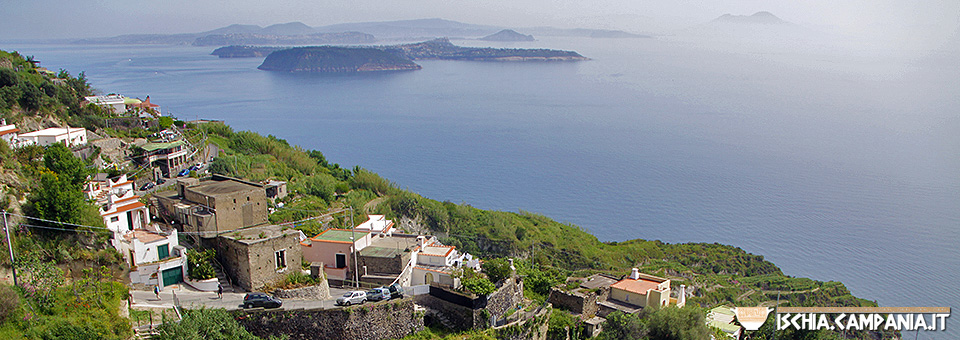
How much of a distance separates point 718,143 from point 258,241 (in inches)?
2750

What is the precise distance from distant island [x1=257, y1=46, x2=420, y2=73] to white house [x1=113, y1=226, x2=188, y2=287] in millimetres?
149766

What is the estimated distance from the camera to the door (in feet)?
44.6

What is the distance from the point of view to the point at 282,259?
567 inches

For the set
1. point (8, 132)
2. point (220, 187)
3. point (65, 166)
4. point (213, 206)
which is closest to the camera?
point (213, 206)

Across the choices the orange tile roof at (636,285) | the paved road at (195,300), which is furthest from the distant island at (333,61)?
the paved road at (195,300)

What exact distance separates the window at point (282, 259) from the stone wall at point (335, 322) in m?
2.25

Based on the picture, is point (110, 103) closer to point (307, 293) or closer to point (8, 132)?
point (8, 132)

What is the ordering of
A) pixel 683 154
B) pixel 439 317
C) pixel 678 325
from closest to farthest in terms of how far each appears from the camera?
pixel 439 317, pixel 678 325, pixel 683 154

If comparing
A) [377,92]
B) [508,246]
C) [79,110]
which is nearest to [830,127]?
[508,246]

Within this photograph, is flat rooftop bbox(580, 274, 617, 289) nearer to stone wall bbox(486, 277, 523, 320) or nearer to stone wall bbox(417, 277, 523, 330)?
stone wall bbox(486, 277, 523, 320)

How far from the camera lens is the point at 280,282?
14.1 m

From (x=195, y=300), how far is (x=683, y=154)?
63.9 metres

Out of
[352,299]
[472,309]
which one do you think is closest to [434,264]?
[472,309]

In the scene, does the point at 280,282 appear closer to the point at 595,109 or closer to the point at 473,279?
the point at 473,279
